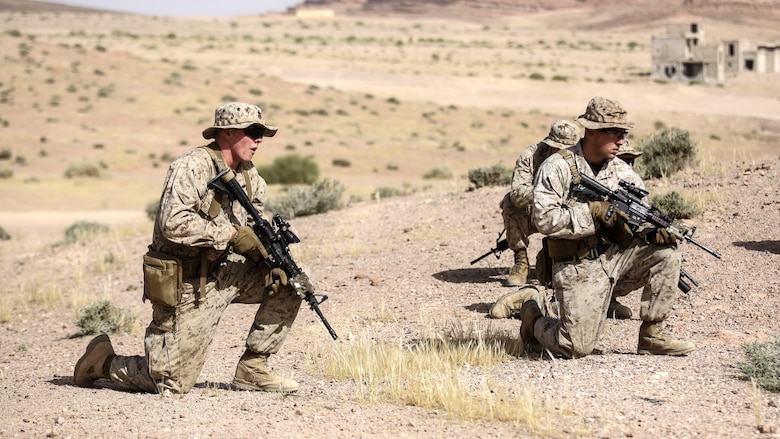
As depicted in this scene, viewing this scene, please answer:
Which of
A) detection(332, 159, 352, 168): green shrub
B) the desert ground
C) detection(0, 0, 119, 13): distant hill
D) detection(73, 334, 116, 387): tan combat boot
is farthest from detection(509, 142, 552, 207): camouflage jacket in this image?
detection(0, 0, 119, 13): distant hill

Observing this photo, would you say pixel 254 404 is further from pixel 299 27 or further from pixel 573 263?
pixel 299 27

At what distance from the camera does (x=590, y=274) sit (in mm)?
6363

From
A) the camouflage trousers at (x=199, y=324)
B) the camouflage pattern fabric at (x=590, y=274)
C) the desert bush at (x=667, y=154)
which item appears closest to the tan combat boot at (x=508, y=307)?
the camouflage pattern fabric at (x=590, y=274)

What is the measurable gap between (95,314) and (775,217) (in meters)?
6.86

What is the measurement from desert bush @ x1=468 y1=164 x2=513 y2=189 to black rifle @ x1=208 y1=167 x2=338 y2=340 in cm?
894

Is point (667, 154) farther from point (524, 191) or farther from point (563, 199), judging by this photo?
point (563, 199)

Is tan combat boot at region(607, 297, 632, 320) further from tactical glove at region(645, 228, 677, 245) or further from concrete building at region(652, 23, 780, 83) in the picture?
concrete building at region(652, 23, 780, 83)

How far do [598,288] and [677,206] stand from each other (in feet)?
15.5

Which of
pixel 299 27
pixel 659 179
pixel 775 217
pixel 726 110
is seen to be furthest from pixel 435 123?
pixel 299 27

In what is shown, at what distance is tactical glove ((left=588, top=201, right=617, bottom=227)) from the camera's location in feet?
20.1

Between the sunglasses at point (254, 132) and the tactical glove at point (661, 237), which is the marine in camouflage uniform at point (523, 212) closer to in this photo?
the tactical glove at point (661, 237)

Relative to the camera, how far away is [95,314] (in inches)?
368

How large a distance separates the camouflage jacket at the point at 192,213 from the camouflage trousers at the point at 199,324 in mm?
203

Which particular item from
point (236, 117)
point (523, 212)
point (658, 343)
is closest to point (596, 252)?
point (658, 343)
